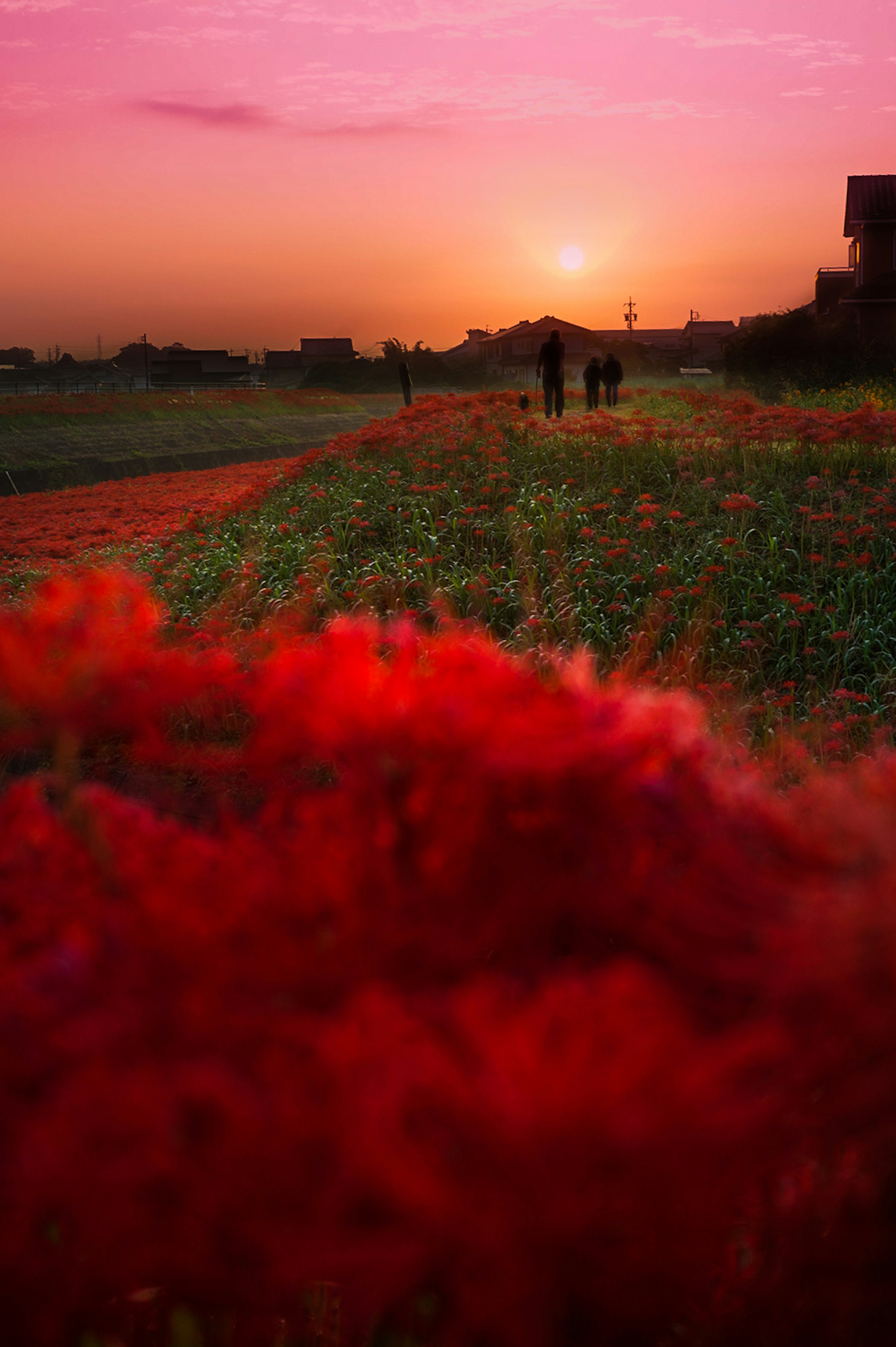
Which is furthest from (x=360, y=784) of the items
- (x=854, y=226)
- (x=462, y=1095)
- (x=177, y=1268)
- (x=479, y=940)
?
(x=854, y=226)

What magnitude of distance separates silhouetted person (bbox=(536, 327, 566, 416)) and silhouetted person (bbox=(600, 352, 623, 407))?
450 centimetres

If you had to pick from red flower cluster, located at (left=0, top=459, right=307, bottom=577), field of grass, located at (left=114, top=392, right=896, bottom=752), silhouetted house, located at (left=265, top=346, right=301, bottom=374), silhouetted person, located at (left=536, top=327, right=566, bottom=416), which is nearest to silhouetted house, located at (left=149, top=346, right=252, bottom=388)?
silhouetted house, located at (left=265, top=346, right=301, bottom=374)

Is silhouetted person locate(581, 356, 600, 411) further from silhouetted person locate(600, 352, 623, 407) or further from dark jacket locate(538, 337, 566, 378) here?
dark jacket locate(538, 337, 566, 378)

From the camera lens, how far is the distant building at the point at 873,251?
30609mm

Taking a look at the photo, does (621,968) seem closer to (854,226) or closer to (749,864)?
(749,864)

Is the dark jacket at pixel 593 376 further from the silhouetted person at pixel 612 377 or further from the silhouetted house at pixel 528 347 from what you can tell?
the silhouetted house at pixel 528 347

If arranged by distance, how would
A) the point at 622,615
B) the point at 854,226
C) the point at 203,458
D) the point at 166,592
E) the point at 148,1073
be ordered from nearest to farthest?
the point at 148,1073 → the point at 622,615 → the point at 166,592 → the point at 203,458 → the point at 854,226

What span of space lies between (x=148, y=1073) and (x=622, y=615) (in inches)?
222

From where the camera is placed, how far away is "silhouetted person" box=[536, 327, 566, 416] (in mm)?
15617

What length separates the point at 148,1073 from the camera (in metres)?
1.86

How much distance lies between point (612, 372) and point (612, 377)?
0.37 ft

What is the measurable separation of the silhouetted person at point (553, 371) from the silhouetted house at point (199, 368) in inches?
2115

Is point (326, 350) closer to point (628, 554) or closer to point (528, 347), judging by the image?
point (528, 347)

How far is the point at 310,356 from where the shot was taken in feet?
269
